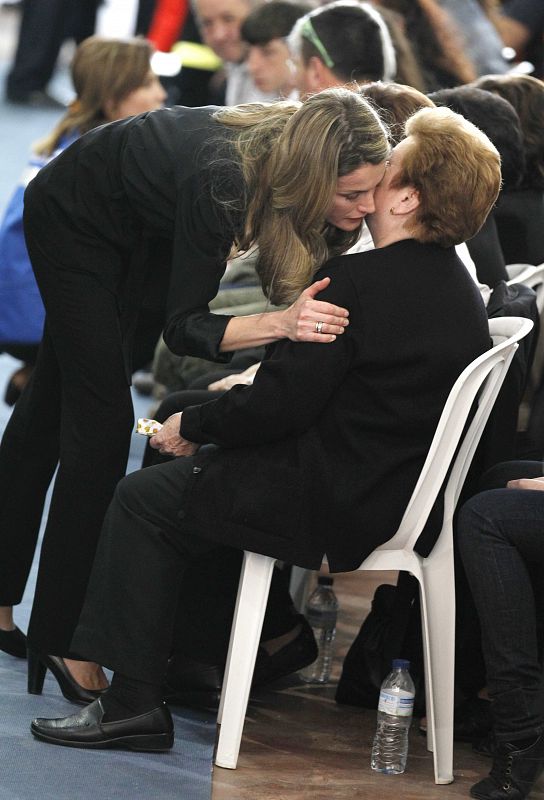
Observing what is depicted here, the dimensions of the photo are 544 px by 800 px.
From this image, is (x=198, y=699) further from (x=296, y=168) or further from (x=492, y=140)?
(x=492, y=140)

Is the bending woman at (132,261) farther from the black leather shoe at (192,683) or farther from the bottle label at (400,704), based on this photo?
the bottle label at (400,704)

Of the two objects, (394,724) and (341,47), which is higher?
(341,47)

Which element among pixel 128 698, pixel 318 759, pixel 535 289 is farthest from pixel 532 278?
pixel 128 698

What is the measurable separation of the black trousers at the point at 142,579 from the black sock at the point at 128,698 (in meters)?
0.02

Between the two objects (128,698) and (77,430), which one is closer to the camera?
(128,698)

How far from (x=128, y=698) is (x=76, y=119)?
98.8 inches

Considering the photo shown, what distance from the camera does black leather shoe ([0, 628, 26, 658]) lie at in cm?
326

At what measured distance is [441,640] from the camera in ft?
9.18

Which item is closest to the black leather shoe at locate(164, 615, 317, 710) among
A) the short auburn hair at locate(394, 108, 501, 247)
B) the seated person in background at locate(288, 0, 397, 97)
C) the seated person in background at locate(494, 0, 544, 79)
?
the short auburn hair at locate(394, 108, 501, 247)

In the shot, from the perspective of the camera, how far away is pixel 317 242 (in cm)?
267

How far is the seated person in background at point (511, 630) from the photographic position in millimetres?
2615

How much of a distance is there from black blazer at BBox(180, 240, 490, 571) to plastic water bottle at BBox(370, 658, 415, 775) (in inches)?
13.2

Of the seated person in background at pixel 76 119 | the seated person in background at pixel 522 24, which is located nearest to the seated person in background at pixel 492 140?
the seated person in background at pixel 76 119

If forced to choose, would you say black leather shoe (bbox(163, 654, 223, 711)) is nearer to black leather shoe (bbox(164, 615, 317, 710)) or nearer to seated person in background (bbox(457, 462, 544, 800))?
black leather shoe (bbox(164, 615, 317, 710))
